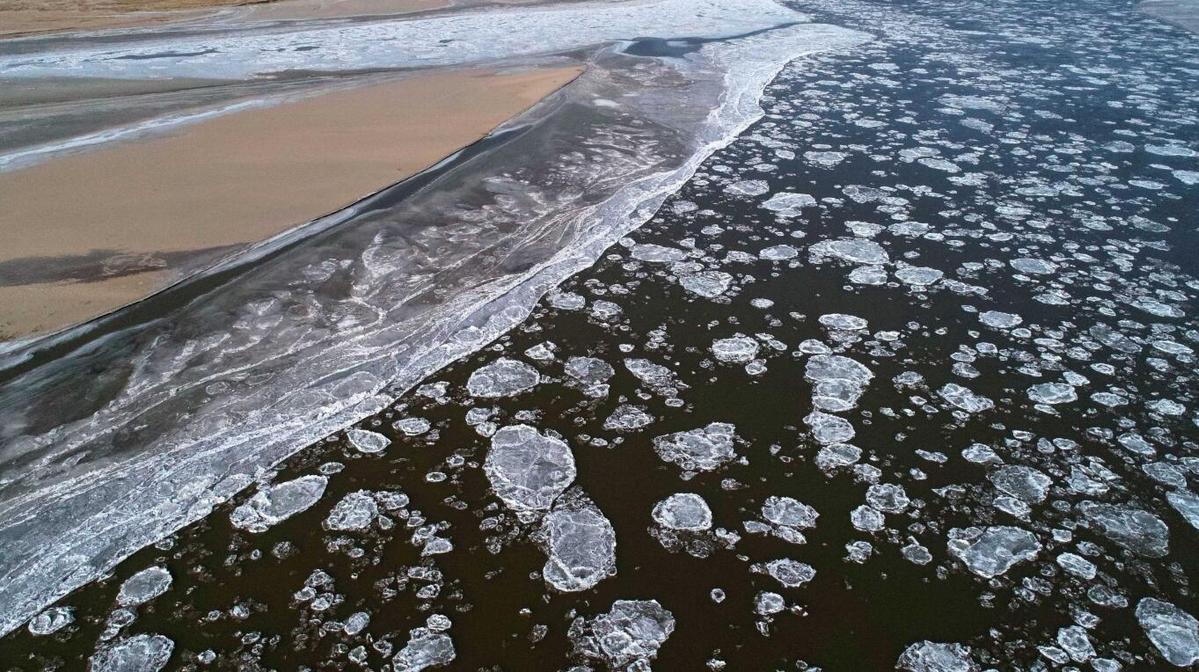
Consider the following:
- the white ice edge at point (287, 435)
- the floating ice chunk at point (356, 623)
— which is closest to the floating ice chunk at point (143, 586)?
the white ice edge at point (287, 435)

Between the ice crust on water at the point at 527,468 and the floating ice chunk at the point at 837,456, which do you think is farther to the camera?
the floating ice chunk at the point at 837,456

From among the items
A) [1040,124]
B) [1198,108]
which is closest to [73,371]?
[1040,124]

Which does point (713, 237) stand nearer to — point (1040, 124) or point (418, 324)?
point (418, 324)

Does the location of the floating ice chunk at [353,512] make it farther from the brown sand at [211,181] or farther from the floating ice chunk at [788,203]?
the floating ice chunk at [788,203]

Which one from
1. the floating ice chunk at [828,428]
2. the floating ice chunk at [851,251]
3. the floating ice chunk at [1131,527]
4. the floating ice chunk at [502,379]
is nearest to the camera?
the floating ice chunk at [1131,527]

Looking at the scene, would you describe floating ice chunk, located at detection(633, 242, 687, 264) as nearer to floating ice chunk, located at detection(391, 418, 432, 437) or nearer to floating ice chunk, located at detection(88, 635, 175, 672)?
floating ice chunk, located at detection(391, 418, 432, 437)

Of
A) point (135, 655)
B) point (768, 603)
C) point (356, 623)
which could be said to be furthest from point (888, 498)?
point (135, 655)
